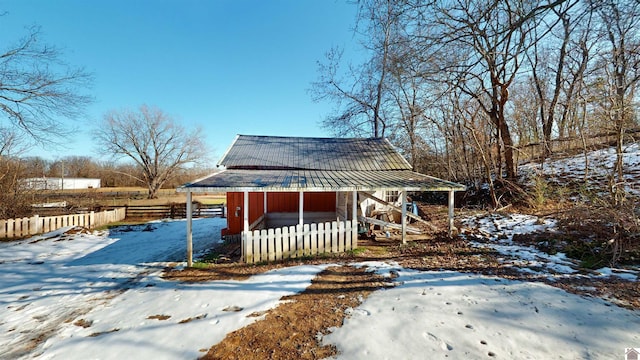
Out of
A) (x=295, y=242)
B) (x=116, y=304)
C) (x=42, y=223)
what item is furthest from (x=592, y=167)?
(x=42, y=223)

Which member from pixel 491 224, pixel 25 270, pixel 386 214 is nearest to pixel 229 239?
pixel 25 270

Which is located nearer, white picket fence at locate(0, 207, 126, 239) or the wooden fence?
white picket fence at locate(0, 207, 126, 239)

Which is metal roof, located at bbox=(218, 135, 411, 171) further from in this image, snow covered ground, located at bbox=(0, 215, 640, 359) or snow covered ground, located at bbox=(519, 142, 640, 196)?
snow covered ground, located at bbox=(519, 142, 640, 196)

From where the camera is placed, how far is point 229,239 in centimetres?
1040

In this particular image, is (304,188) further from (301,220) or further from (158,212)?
(158,212)

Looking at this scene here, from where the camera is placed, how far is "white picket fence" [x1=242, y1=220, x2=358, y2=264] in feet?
22.3

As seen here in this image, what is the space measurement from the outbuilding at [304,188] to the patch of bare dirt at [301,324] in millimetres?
2161

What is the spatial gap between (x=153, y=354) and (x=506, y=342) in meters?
4.40

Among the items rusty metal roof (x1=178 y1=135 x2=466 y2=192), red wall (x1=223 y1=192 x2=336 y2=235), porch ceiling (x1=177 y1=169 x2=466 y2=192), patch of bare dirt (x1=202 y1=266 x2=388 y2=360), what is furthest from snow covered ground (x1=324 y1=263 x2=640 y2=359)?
red wall (x1=223 y1=192 x2=336 y2=235)

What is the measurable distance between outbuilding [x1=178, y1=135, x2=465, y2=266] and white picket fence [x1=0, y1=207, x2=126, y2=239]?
941cm

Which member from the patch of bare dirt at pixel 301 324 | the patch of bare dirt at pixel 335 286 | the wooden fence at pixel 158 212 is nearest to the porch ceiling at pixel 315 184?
the patch of bare dirt at pixel 335 286

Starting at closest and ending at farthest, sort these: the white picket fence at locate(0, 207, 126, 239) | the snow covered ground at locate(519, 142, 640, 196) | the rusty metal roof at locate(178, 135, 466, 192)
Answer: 1. the rusty metal roof at locate(178, 135, 466, 192)
2. the white picket fence at locate(0, 207, 126, 239)
3. the snow covered ground at locate(519, 142, 640, 196)

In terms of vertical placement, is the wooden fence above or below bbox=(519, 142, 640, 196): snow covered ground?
below

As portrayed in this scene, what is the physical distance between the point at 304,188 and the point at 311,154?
15.6 feet
